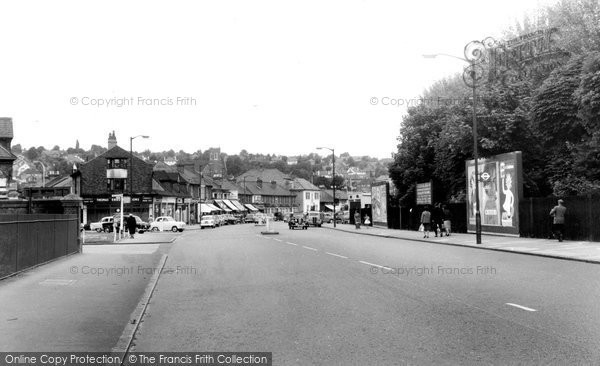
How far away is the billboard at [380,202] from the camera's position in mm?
52750

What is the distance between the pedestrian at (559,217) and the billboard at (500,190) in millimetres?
4151

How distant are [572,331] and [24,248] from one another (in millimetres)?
13329

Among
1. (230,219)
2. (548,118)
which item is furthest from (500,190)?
(230,219)

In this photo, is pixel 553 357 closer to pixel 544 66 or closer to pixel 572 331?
pixel 572 331

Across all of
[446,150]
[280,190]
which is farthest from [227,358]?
[280,190]

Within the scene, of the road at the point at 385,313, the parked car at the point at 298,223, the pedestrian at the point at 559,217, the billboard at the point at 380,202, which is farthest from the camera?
the parked car at the point at 298,223

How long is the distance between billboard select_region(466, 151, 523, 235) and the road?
13572mm

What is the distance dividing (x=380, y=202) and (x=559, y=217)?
29.8 meters

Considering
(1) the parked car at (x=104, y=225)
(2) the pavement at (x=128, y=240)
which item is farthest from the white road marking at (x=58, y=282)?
(1) the parked car at (x=104, y=225)

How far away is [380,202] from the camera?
178ft

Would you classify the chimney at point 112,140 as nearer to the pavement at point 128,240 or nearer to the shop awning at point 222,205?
the shop awning at point 222,205

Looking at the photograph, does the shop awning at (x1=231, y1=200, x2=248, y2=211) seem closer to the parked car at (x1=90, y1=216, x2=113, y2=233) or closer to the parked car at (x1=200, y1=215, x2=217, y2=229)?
the parked car at (x1=200, y1=215, x2=217, y2=229)

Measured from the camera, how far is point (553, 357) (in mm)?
6426

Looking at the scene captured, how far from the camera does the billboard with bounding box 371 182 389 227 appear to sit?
173 ft
